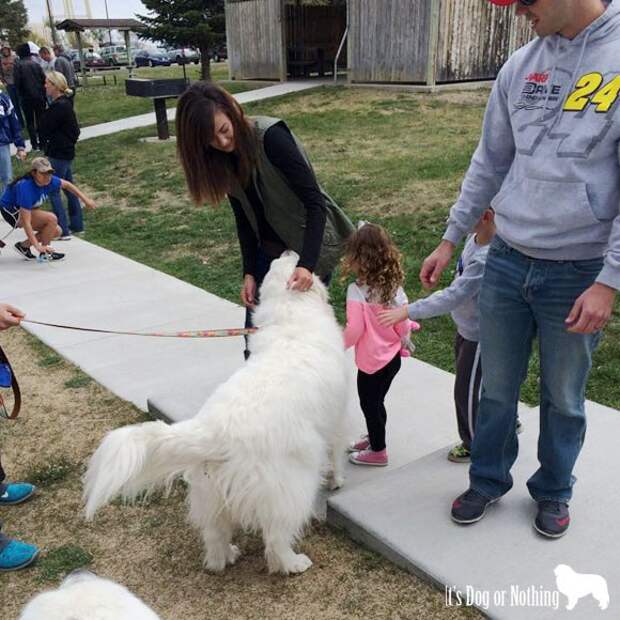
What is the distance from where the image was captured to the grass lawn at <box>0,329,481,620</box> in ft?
8.61

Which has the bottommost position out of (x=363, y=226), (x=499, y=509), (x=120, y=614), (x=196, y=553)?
(x=196, y=553)

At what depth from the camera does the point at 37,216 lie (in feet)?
25.4

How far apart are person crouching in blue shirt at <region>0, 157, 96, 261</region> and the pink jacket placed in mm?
5606

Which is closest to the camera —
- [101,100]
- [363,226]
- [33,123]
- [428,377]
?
[363,226]

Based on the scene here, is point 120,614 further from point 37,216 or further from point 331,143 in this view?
point 331,143

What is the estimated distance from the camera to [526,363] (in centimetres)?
265

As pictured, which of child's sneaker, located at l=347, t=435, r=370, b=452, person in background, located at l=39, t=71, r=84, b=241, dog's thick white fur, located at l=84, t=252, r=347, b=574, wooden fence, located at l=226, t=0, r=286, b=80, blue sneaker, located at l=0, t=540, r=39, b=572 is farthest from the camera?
wooden fence, located at l=226, t=0, r=286, b=80

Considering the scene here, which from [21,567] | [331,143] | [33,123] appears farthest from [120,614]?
[33,123]

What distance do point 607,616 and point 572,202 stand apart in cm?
149

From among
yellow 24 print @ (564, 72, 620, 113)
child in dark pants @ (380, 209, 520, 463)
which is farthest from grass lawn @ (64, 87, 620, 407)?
yellow 24 print @ (564, 72, 620, 113)

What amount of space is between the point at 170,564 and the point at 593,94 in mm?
2575

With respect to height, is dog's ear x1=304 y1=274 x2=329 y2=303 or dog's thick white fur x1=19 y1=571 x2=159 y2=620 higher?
dog's ear x1=304 y1=274 x2=329 y2=303

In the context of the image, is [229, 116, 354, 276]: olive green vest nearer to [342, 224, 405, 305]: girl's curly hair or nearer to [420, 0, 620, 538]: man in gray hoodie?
[342, 224, 405, 305]: girl's curly hair

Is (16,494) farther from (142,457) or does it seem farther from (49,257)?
(49,257)
